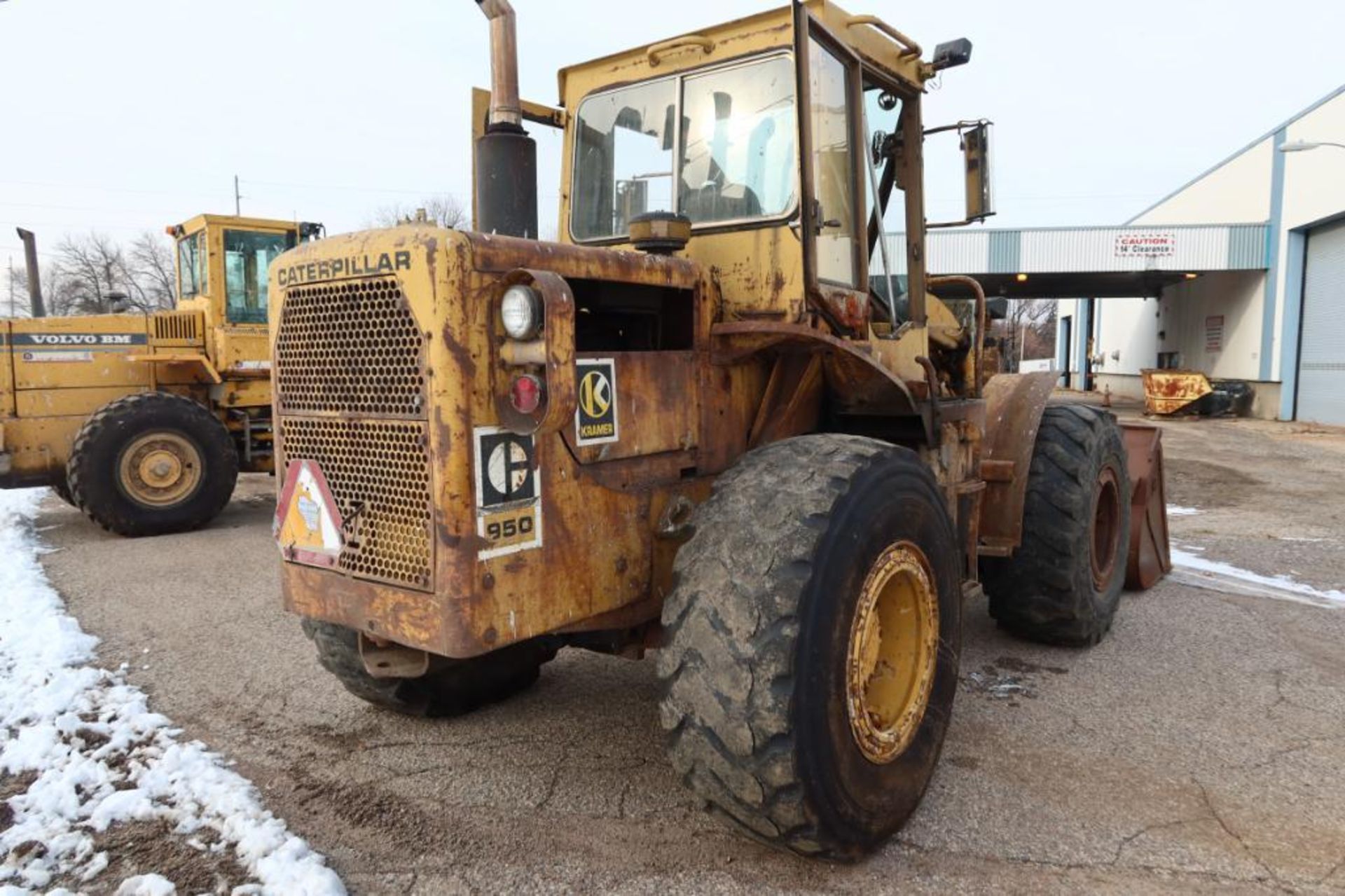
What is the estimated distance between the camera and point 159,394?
29.3 feet

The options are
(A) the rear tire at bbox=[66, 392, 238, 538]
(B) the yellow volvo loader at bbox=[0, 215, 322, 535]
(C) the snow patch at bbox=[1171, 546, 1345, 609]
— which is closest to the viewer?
(C) the snow patch at bbox=[1171, 546, 1345, 609]

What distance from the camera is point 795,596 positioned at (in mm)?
2527

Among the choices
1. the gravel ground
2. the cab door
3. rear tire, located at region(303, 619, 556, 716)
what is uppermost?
the cab door

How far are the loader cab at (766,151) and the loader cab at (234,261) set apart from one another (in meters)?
7.31

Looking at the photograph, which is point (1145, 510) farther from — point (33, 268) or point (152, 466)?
point (33, 268)

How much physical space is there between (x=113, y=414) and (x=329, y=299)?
7.10 m

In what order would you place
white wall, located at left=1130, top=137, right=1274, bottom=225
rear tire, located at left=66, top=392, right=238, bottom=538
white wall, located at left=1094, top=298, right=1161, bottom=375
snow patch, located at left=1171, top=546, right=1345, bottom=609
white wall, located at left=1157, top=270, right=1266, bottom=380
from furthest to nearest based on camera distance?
white wall, located at left=1094, top=298, right=1161, bottom=375
white wall, located at left=1130, top=137, right=1274, bottom=225
white wall, located at left=1157, top=270, right=1266, bottom=380
rear tire, located at left=66, top=392, right=238, bottom=538
snow patch, located at left=1171, top=546, right=1345, bottom=609

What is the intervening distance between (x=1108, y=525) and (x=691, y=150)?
3580 millimetres

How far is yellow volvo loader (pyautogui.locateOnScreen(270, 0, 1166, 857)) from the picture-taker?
2.50m

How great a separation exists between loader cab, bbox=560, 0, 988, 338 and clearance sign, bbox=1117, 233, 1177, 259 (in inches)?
951

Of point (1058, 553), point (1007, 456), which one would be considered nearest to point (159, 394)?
point (1007, 456)

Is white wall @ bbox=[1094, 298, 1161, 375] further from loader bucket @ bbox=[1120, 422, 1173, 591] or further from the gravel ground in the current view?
the gravel ground

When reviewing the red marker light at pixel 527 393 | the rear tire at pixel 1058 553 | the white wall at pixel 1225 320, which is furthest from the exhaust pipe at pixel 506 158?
the white wall at pixel 1225 320

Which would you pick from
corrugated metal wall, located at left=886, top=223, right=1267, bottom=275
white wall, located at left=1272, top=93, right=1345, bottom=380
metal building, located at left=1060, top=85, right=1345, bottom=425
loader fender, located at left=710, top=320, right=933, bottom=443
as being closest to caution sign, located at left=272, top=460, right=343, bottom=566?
loader fender, located at left=710, top=320, right=933, bottom=443
